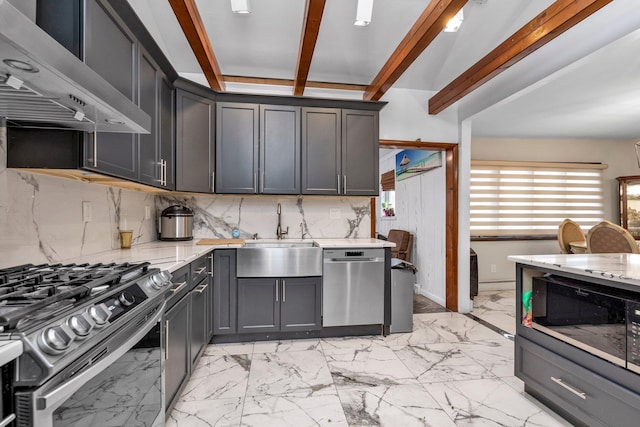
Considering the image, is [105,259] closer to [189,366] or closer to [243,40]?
[189,366]

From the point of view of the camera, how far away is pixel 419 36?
226cm

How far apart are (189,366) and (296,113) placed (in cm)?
240

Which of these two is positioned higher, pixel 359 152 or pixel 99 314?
pixel 359 152

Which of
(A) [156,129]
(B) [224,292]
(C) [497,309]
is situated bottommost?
(C) [497,309]

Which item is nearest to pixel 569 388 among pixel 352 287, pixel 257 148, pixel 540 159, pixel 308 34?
pixel 352 287

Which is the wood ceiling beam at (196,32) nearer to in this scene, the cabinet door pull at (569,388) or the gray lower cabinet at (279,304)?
the gray lower cabinet at (279,304)

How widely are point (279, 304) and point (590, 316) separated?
219cm

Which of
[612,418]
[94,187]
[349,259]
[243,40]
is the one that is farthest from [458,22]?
[94,187]

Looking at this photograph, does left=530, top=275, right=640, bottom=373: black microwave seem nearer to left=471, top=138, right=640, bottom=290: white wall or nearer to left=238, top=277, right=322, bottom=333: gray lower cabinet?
left=238, top=277, right=322, bottom=333: gray lower cabinet

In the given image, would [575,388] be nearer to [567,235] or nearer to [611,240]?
[611,240]

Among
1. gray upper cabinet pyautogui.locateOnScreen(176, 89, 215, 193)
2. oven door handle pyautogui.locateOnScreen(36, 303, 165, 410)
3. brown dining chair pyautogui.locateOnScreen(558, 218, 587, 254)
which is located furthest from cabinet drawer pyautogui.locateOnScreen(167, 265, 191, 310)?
brown dining chair pyautogui.locateOnScreen(558, 218, 587, 254)

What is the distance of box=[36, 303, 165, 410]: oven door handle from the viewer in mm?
729

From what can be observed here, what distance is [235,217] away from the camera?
340 centimetres

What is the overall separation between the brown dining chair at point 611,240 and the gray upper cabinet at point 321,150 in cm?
277
